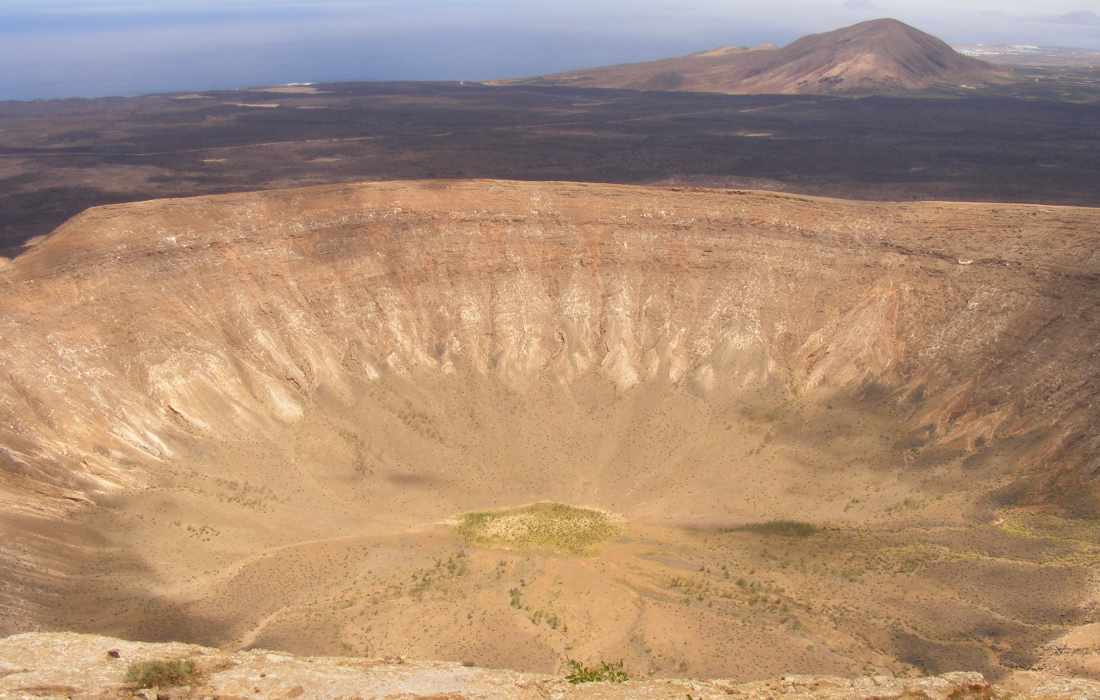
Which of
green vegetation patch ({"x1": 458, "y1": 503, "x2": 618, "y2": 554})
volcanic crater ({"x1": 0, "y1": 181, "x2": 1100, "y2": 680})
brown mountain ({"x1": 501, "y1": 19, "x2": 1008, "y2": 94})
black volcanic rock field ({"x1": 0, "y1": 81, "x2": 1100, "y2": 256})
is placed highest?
brown mountain ({"x1": 501, "y1": 19, "x2": 1008, "y2": 94})

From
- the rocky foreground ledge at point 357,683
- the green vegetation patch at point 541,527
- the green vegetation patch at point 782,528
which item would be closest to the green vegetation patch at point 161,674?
the rocky foreground ledge at point 357,683

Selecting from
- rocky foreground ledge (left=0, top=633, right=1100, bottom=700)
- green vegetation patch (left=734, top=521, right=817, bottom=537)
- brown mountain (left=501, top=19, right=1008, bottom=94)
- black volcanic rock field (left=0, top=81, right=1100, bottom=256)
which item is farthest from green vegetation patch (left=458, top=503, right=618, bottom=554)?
brown mountain (left=501, top=19, right=1008, bottom=94)

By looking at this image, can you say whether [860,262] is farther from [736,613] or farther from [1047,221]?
[736,613]

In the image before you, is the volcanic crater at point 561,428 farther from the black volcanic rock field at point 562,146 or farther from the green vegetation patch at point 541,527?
the black volcanic rock field at point 562,146

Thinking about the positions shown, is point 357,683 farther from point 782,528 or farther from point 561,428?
point 561,428

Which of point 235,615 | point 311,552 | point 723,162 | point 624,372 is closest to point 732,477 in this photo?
point 624,372

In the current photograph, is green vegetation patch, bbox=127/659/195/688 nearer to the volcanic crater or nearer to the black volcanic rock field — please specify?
the volcanic crater
